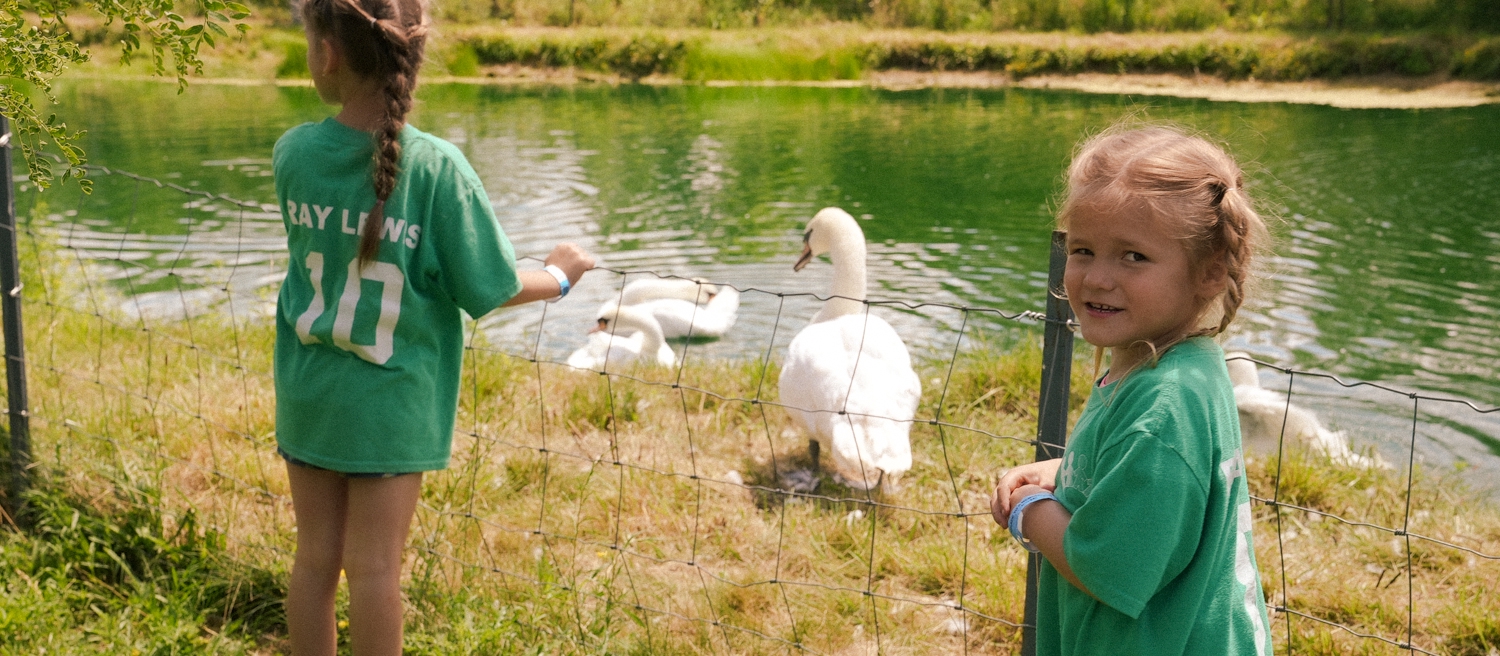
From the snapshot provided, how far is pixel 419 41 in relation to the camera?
7.69 feet

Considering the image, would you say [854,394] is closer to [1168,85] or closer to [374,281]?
[374,281]

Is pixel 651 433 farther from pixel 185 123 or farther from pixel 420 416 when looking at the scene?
pixel 185 123

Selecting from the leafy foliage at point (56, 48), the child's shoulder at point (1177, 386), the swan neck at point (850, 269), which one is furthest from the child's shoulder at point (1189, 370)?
the swan neck at point (850, 269)

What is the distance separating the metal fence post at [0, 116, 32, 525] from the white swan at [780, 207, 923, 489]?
8.15ft

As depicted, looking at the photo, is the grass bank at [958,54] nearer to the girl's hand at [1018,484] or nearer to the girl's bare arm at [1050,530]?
the girl's hand at [1018,484]

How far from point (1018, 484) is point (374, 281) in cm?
129

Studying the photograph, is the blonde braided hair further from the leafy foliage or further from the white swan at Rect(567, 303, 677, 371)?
the white swan at Rect(567, 303, 677, 371)

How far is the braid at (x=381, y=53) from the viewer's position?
7.36 ft

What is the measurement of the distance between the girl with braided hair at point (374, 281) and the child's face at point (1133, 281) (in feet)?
3.84

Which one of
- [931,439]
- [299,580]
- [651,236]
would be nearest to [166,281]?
[651,236]

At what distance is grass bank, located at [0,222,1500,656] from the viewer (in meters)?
3.08

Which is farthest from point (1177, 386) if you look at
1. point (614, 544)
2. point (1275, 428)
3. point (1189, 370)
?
point (1275, 428)

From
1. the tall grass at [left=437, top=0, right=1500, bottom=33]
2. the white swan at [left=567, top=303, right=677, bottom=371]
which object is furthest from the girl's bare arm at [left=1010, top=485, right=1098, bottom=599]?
the tall grass at [left=437, top=0, right=1500, bottom=33]

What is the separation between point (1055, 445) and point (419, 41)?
1528 mm
